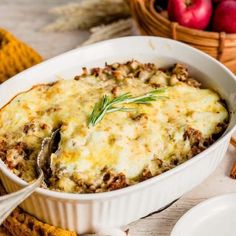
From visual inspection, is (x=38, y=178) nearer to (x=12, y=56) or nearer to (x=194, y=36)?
(x=12, y=56)

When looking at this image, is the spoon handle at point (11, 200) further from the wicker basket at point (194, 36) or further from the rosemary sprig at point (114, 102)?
the wicker basket at point (194, 36)

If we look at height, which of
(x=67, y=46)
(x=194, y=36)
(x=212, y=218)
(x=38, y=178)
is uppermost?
(x=38, y=178)

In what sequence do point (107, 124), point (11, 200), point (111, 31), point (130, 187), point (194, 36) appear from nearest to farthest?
point (11, 200) → point (130, 187) → point (107, 124) → point (194, 36) → point (111, 31)

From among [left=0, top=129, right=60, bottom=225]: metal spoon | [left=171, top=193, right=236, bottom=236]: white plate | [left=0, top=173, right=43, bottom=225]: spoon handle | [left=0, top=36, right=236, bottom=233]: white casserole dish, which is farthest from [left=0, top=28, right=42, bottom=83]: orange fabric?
[left=171, top=193, right=236, bottom=236]: white plate

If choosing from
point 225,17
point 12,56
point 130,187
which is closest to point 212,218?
point 130,187

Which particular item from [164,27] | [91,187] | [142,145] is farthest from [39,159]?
[164,27]

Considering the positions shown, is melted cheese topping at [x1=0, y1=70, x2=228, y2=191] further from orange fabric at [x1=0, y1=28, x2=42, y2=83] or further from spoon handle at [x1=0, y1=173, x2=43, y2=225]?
orange fabric at [x1=0, y1=28, x2=42, y2=83]
